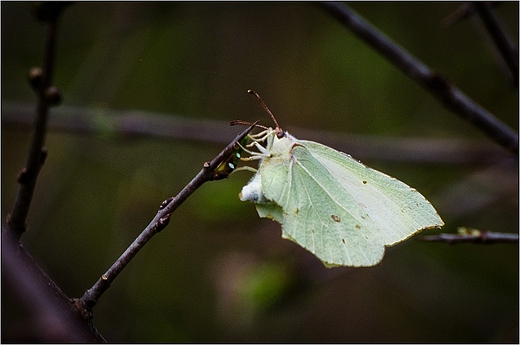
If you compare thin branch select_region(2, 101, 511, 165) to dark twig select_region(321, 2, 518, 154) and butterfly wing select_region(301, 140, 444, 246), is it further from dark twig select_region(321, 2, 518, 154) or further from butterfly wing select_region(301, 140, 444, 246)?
butterfly wing select_region(301, 140, 444, 246)

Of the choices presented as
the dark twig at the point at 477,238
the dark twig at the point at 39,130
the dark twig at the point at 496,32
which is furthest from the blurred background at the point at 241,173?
the dark twig at the point at 39,130

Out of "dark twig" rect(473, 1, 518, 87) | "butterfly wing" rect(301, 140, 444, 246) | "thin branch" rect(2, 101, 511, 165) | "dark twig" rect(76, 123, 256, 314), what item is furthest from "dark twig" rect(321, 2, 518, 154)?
"dark twig" rect(76, 123, 256, 314)

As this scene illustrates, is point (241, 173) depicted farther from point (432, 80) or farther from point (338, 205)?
point (338, 205)

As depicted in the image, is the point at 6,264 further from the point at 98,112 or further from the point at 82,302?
the point at 98,112

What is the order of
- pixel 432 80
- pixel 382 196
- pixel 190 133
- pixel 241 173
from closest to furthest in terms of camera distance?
pixel 382 196
pixel 432 80
pixel 190 133
pixel 241 173

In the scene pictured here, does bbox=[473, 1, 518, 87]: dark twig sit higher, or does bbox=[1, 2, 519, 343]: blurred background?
bbox=[473, 1, 518, 87]: dark twig

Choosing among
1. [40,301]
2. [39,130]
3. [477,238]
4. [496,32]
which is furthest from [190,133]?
[40,301]

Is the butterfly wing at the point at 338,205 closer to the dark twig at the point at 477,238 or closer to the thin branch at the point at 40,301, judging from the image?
the dark twig at the point at 477,238
